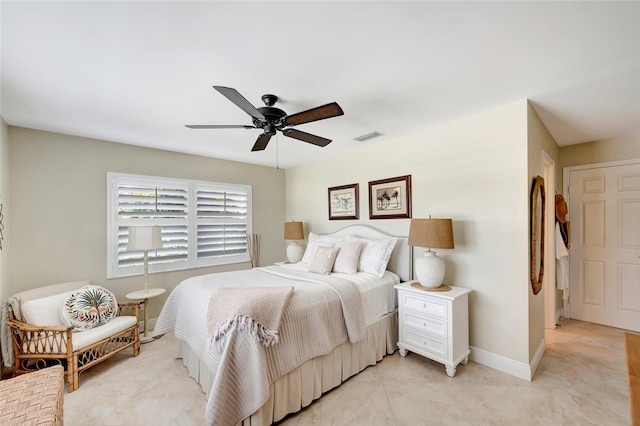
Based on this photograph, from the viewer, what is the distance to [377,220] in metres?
3.72

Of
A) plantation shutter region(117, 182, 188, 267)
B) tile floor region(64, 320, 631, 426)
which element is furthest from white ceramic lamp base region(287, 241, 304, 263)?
tile floor region(64, 320, 631, 426)

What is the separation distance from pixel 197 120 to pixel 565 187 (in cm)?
503

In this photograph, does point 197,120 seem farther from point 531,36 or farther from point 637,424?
point 637,424

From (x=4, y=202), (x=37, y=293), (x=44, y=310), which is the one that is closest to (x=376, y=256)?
(x=44, y=310)

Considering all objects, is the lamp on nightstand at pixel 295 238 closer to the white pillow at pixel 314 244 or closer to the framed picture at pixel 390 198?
the white pillow at pixel 314 244

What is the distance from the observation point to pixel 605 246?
3580 millimetres

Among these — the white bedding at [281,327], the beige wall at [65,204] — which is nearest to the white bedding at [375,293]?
the white bedding at [281,327]

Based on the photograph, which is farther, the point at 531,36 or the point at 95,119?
the point at 95,119

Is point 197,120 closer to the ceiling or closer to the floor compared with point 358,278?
closer to the ceiling

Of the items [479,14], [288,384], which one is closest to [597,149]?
[479,14]

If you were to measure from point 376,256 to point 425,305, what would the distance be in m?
0.76

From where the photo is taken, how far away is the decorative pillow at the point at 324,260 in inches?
124

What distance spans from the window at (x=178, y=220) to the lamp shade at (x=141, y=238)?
37 cm

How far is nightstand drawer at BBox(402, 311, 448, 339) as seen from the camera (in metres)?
2.50
